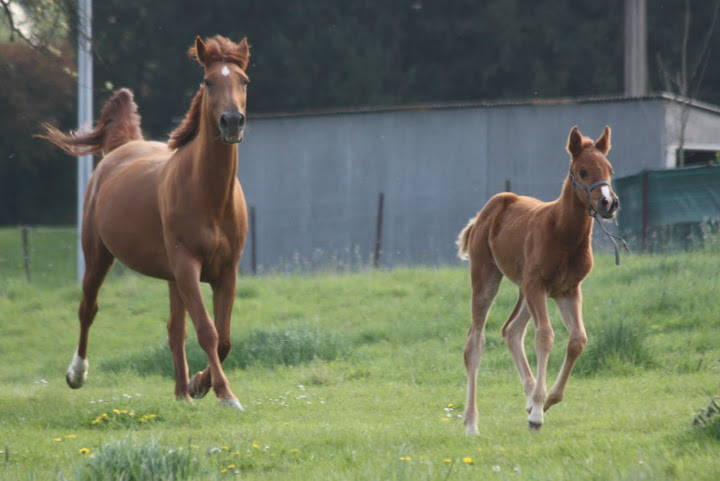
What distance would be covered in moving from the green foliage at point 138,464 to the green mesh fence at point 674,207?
38.4 feet

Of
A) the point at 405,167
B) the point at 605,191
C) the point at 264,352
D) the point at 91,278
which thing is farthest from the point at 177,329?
the point at 405,167

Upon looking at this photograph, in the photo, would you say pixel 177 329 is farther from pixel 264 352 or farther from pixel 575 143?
pixel 575 143

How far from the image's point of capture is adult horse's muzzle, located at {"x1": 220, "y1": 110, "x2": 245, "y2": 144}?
7031mm

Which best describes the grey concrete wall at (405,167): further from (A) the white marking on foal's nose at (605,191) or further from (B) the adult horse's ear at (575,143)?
(A) the white marking on foal's nose at (605,191)

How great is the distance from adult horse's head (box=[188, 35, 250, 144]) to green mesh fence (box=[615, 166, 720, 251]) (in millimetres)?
9640

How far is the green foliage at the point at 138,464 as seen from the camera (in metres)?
4.86

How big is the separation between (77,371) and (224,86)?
3599 mm

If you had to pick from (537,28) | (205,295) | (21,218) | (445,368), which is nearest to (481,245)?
(445,368)

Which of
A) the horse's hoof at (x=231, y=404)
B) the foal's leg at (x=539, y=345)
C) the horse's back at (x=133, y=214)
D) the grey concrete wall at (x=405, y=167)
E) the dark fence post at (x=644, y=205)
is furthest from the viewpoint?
the grey concrete wall at (x=405, y=167)

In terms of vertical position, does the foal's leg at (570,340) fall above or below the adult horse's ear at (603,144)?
below

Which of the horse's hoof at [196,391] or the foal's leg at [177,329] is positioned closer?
the horse's hoof at [196,391]

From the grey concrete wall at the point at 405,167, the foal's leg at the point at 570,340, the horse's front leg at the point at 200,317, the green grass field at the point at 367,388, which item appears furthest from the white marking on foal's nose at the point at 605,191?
the grey concrete wall at the point at 405,167

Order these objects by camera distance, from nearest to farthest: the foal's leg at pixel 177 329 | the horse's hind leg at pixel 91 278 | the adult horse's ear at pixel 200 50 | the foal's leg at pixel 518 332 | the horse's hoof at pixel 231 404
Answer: the foal's leg at pixel 518 332, the horse's hoof at pixel 231 404, the adult horse's ear at pixel 200 50, the foal's leg at pixel 177 329, the horse's hind leg at pixel 91 278

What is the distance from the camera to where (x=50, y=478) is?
5.12 metres
